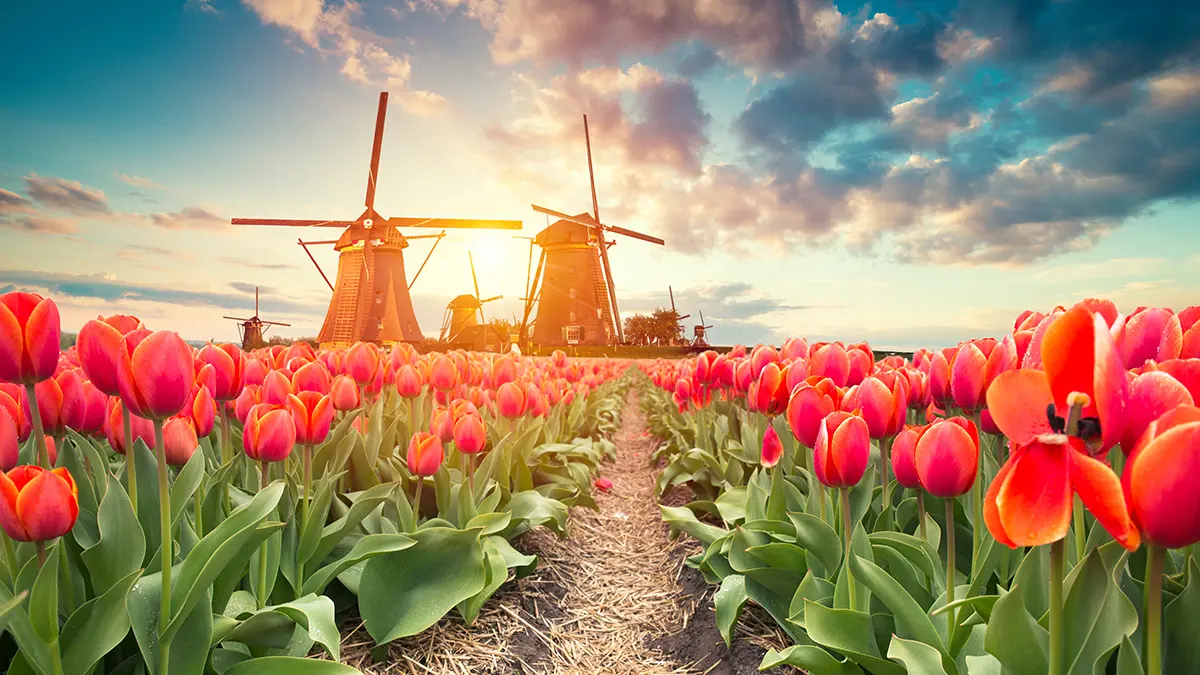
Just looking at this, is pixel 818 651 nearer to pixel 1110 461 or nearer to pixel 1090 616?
pixel 1090 616

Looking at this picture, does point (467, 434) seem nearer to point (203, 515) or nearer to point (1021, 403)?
point (203, 515)

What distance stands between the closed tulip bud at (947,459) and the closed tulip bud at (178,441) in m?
2.07

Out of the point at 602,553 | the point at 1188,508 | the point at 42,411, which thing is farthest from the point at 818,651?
the point at 602,553

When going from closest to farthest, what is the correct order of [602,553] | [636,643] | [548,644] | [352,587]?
[352,587] → [548,644] → [636,643] → [602,553]

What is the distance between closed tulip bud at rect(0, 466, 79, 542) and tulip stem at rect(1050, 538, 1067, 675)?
1.85 m

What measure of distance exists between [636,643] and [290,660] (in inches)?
73.3

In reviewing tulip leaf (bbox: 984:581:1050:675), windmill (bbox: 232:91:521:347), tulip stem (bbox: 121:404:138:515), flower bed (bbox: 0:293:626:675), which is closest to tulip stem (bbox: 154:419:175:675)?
flower bed (bbox: 0:293:626:675)

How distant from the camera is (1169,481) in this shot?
0.80m

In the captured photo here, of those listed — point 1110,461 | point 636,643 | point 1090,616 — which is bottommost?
point 636,643

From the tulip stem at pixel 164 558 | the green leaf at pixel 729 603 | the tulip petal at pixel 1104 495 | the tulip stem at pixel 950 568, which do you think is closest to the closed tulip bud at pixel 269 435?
the tulip stem at pixel 164 558

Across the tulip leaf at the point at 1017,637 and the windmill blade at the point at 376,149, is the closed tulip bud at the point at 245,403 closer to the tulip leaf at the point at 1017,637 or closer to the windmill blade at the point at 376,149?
the tulip leaf at the point at 1017,637

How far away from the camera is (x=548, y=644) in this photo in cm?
293

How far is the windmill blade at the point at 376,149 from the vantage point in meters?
30.9

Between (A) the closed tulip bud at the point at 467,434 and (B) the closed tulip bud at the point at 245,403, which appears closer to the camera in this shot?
(B) the closed tulip bud at the point at 245,403
